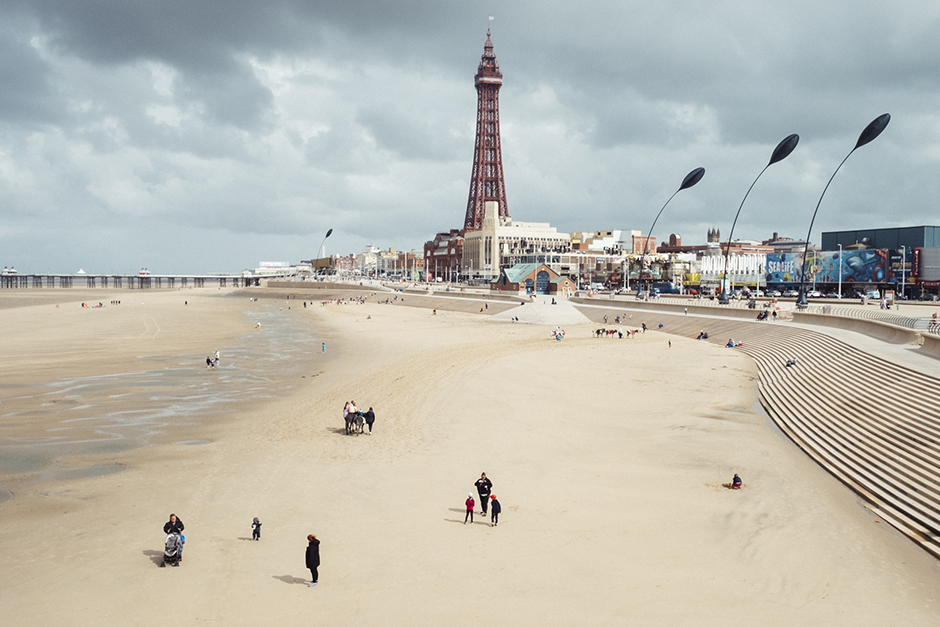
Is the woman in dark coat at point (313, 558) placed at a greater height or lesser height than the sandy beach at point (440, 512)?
greater

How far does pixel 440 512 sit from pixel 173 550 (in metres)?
→ 4.40

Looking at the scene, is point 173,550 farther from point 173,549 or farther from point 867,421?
point 867,421

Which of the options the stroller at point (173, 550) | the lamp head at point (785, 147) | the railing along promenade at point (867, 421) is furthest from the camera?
the lamp head at point (785, 147)

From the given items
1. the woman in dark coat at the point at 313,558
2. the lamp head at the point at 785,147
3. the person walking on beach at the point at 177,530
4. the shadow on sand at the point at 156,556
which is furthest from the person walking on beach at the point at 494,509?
the lamp head at the point at 785,147

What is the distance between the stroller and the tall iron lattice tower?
132 m

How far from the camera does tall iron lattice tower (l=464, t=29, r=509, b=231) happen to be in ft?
458

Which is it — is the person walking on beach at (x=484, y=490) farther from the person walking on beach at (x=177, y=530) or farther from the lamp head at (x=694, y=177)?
the lamp head at (x=694, y=177)

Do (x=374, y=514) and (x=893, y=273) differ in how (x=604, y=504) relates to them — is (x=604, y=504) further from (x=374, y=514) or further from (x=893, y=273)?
(x=893, y=273)

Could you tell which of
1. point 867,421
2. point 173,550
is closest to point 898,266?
point 867,421

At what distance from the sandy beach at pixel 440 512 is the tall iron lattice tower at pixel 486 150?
119827 millimetres

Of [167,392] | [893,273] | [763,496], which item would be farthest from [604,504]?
[893,273]

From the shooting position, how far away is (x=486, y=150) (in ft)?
461

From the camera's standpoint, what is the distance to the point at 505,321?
55125mm

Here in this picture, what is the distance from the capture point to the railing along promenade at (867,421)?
11.6 m
